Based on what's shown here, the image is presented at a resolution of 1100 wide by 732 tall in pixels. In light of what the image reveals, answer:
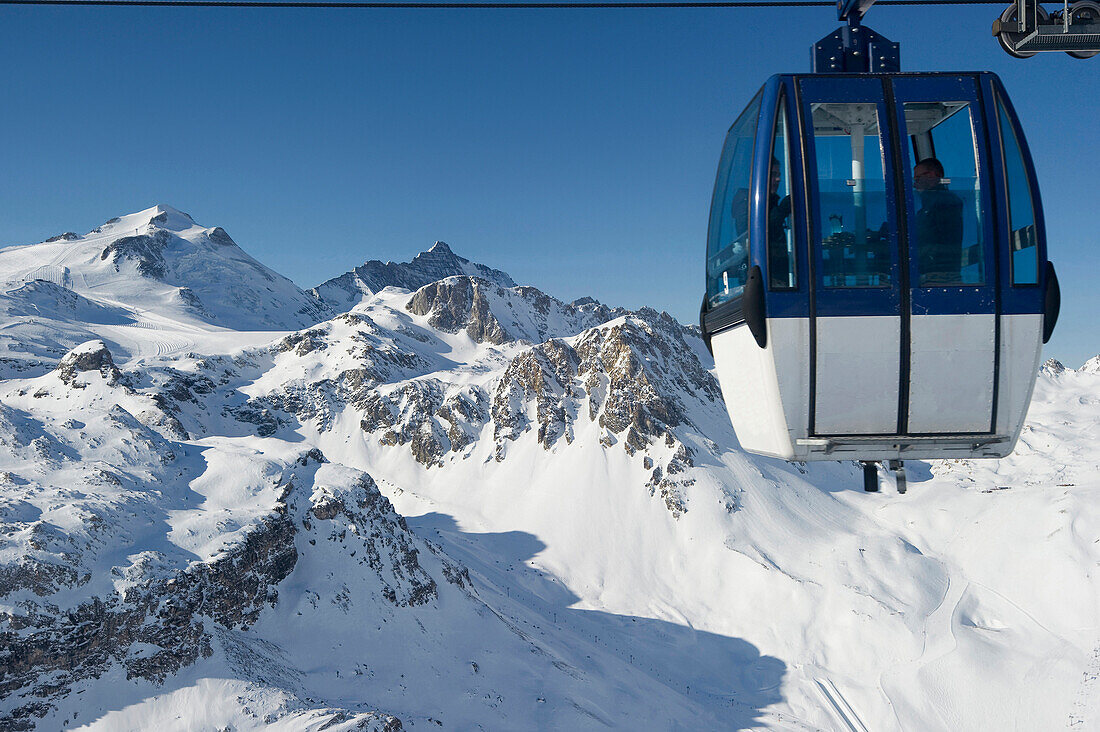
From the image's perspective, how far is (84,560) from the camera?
140 ft

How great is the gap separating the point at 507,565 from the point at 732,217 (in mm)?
92728

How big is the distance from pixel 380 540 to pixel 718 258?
6378 cm

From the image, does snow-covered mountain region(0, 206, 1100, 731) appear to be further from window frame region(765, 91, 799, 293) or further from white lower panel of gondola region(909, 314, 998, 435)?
window frame region(765, 91, 799, 293)

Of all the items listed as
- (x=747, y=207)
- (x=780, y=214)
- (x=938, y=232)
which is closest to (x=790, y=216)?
(x=780, y=214)

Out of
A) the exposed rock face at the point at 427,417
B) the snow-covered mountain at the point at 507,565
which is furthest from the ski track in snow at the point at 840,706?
the exposed rock face at the point at 427,417

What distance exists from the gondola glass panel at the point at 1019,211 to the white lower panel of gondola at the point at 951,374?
676mm

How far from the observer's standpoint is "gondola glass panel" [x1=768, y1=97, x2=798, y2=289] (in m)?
6.54

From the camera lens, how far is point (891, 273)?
6516mm

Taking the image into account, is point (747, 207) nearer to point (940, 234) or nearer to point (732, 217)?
point (732, 217)

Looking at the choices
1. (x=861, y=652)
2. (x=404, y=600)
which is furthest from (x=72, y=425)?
(x=861, y=652)

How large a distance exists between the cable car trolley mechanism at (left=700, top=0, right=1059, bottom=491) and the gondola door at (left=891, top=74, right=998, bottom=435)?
14 mm

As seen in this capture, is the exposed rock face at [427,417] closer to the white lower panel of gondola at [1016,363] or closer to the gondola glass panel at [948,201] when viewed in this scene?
the white lower panel of gondola at [1016,363]

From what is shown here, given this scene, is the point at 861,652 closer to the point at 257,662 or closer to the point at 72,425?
the point at 257,662

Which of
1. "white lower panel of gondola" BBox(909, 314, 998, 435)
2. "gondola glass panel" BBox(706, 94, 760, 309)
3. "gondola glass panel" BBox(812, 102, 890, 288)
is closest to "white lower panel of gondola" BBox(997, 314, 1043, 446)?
"white lower panel of gondola" BBox(909, 314, 998, 435)
